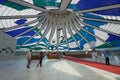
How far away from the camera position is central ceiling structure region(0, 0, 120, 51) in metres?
23.9

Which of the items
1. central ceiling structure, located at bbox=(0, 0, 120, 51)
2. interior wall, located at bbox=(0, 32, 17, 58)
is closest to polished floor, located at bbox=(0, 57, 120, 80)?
interior wall, located at bbox=(0, 32, 17, 58)

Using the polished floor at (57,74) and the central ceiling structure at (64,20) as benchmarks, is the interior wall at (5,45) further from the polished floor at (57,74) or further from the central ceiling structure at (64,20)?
the polished floor at (57,74)

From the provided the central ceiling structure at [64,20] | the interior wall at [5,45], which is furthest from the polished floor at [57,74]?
the central ceiling structure at [64,20]

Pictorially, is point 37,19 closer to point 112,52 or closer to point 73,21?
point 73,21

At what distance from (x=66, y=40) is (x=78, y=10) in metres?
17.1

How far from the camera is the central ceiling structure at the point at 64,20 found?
23.9 meters

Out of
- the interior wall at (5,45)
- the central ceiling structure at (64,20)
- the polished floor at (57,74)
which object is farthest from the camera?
the central ceiling structure at (64,20)

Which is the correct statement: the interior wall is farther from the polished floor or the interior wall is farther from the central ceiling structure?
the polished floor

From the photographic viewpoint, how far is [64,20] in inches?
1390

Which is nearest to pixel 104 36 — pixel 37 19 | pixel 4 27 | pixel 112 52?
pixel 112 52

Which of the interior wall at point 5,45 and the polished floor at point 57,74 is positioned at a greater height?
the interior wall at point 5,45

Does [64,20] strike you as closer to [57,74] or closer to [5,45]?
[5,45]

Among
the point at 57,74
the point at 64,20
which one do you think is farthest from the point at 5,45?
the point at 64,20

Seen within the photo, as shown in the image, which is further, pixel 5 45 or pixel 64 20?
pixel 64 20
